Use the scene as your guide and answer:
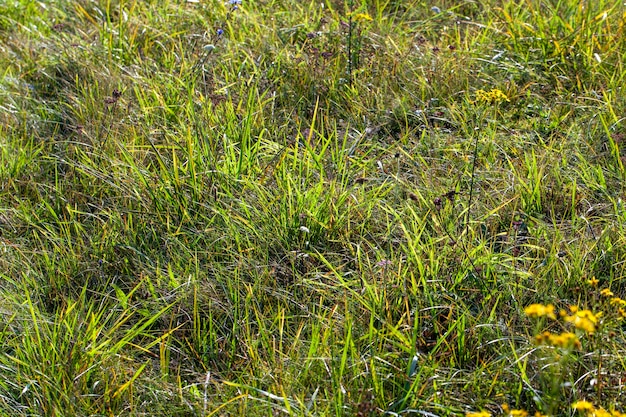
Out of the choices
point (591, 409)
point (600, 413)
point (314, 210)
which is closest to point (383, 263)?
point (314, 210)

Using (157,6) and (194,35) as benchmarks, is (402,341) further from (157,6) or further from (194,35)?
(157,6)

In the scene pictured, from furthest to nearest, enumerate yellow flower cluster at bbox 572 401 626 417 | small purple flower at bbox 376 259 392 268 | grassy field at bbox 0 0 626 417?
small purple flower at bbox 376 259 392 268 → grassy field at bbox 0 0 626 417 → yellow flower cluster at bbox 572 401 626 417

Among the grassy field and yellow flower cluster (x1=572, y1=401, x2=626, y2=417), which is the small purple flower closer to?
the grassy field

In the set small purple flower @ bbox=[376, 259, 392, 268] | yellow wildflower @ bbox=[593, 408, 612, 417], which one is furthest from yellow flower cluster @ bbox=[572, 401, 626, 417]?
small purple flower @ bbox=[376, 259, 392, 268]

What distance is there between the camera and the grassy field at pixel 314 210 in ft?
7.54

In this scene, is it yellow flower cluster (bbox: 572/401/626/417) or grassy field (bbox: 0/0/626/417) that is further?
grassy field (bbox: 0/0/626/417)

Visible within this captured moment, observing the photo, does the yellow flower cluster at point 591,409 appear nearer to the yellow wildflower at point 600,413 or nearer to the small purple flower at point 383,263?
the yellow wildflower at point 600,413

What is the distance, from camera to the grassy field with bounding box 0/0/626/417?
7.54 feet

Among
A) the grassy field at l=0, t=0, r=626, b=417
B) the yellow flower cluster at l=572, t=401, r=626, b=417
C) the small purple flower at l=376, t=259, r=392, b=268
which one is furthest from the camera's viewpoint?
the small purple flower at l=376, t=259, r=392, b=268

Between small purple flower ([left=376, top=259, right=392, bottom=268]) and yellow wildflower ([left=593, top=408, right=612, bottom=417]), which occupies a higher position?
yellow wildflower ([left=593, top=408, right=612, bottom=417])

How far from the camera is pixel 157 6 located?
170 inches

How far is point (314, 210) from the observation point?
2.89 meters

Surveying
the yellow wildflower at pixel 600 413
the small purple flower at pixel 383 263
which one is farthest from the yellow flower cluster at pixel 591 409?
the small purple flower at pixel 383 263

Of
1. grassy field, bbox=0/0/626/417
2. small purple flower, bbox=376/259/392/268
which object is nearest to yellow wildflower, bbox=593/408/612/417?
grassy field, bbox=0/0/626/417
